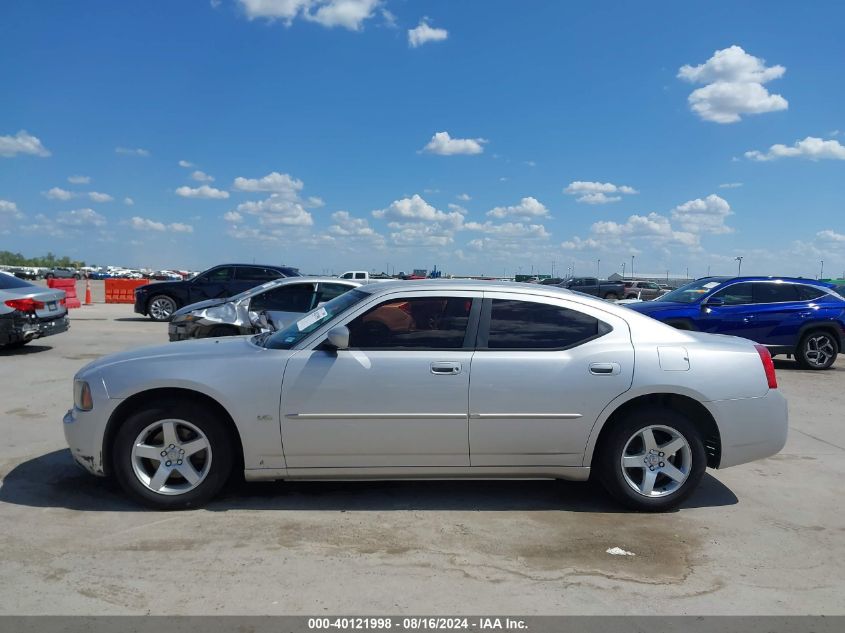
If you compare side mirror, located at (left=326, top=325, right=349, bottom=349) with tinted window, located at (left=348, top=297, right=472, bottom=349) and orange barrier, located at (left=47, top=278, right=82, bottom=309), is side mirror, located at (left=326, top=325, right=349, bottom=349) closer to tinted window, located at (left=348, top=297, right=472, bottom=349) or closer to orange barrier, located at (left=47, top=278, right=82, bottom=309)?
tinted window, located at (left=348, top=297, right=472, bottom=349)

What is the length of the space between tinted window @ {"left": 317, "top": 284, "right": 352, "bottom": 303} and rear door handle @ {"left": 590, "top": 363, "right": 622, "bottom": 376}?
6855 millimetres

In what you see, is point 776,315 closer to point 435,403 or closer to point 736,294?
point 736,294

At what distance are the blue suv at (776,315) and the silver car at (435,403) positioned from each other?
763 cm

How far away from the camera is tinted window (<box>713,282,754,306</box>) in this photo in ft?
39.9

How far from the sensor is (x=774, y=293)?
1216 cm

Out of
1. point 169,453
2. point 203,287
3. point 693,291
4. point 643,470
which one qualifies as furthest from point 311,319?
point 203,287

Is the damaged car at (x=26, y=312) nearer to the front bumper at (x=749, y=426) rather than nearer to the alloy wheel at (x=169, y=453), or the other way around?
the alloy wheel at (x=169, y=453)

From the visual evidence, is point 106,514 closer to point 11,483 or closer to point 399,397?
point 11,483

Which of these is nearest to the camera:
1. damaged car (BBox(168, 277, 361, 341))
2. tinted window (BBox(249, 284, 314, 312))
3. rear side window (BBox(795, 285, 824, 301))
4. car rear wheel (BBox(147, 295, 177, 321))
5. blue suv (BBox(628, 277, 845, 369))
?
damaged car (BBox(168, 277, 361, 341))

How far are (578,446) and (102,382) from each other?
321cm

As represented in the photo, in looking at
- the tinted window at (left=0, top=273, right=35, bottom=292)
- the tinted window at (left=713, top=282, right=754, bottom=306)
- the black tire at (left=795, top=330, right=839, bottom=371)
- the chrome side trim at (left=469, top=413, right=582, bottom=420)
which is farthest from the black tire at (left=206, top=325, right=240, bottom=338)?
the black tire at (left=795, top=330, right=839, bottom=371)
